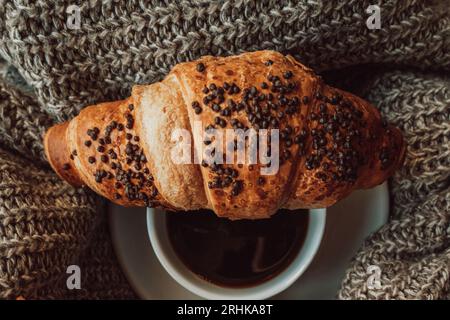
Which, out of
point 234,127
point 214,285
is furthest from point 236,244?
point 234,127

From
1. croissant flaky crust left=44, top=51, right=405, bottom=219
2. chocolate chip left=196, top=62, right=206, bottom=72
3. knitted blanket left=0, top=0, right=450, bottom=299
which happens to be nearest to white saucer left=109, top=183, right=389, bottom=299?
knitted blanket left=0, top=0, right=450, bottom=299

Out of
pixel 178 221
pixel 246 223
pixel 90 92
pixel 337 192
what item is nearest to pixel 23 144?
pixel 90 92

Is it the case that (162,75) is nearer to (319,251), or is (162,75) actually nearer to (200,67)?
(200,67)

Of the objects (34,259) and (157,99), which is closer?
(157,99)

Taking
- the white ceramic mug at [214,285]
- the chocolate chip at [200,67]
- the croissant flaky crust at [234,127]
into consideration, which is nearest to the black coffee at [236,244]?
the white ceramic mug at [214,285]

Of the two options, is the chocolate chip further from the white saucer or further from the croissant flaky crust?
the white saucer

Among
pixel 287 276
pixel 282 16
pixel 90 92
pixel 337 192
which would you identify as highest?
pixel 282 16

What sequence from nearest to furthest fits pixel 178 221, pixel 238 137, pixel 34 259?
pixel 238 137, pixel 34 259, pixel 178 221

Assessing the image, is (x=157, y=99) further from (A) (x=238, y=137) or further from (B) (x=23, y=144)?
(B) (x=23, y=144)
